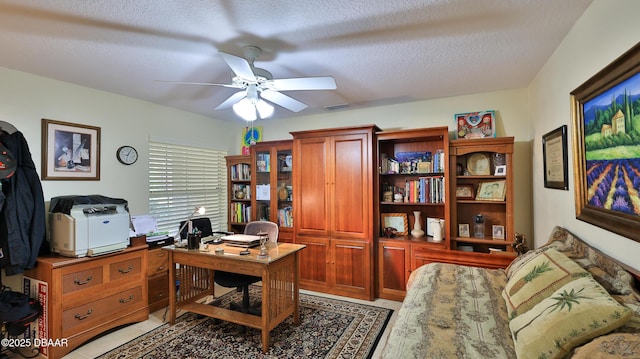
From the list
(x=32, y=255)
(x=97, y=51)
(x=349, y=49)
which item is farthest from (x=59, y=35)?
(x=349, y=49)

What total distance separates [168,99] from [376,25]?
9.01ft

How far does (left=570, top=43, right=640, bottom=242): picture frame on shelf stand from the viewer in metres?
1.33

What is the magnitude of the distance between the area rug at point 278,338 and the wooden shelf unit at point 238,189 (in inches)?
65.9

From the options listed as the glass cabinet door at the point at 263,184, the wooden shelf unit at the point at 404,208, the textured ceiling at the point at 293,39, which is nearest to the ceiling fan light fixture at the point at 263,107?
the textured ceiling at the point at 293,39

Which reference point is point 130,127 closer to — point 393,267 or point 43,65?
point 43,65

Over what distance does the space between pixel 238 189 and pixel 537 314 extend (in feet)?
13.2

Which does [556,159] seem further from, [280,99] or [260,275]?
[260,275]

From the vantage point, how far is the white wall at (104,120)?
265 cm

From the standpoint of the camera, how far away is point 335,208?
358 centimetres

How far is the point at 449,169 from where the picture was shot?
3275mm

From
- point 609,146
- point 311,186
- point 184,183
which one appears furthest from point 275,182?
point 609,146

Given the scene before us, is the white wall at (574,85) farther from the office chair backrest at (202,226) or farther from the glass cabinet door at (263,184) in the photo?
the office chair backrest at (202,226)

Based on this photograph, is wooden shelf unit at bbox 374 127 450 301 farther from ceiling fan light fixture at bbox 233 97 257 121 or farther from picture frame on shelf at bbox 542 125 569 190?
ceiling fan light fixture at bbox 233 97 257 121

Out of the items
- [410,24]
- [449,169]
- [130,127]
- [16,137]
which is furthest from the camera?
[130,127]
